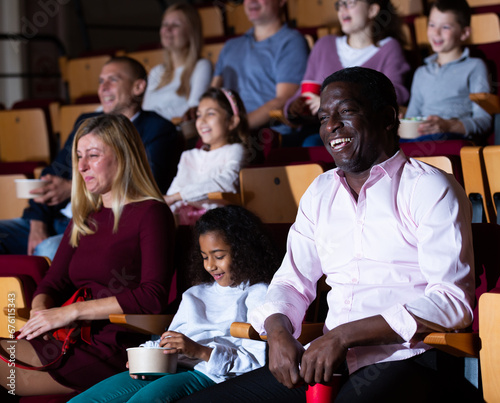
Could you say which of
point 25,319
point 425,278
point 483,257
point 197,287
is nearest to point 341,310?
point 425,278

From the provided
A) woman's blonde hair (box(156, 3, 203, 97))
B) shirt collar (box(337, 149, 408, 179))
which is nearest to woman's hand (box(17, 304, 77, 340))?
shirt collar (box(337, 149, 408, 179))

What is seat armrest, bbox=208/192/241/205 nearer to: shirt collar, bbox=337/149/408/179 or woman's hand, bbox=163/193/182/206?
woman's hand, bbox=163/193/182/206

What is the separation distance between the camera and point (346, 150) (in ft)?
3.35

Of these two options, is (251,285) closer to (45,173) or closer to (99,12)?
(45,173)

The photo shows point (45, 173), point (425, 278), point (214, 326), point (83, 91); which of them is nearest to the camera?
point (425, 278)

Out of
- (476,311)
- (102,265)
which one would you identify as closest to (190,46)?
(102,265)

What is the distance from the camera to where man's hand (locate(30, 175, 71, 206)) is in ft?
5.79

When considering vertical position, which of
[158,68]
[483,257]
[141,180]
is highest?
[158,68]

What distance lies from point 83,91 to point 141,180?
210 cm

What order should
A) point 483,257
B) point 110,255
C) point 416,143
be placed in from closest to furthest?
point 483,257, point 110,255, point 416,143

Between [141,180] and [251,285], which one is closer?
[251,285]

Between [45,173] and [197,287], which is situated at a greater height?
[45,173]

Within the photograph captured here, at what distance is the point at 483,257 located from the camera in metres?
1.09

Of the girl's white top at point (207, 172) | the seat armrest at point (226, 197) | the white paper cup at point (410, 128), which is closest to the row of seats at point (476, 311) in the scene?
the seat armrest at point (226, 197)
